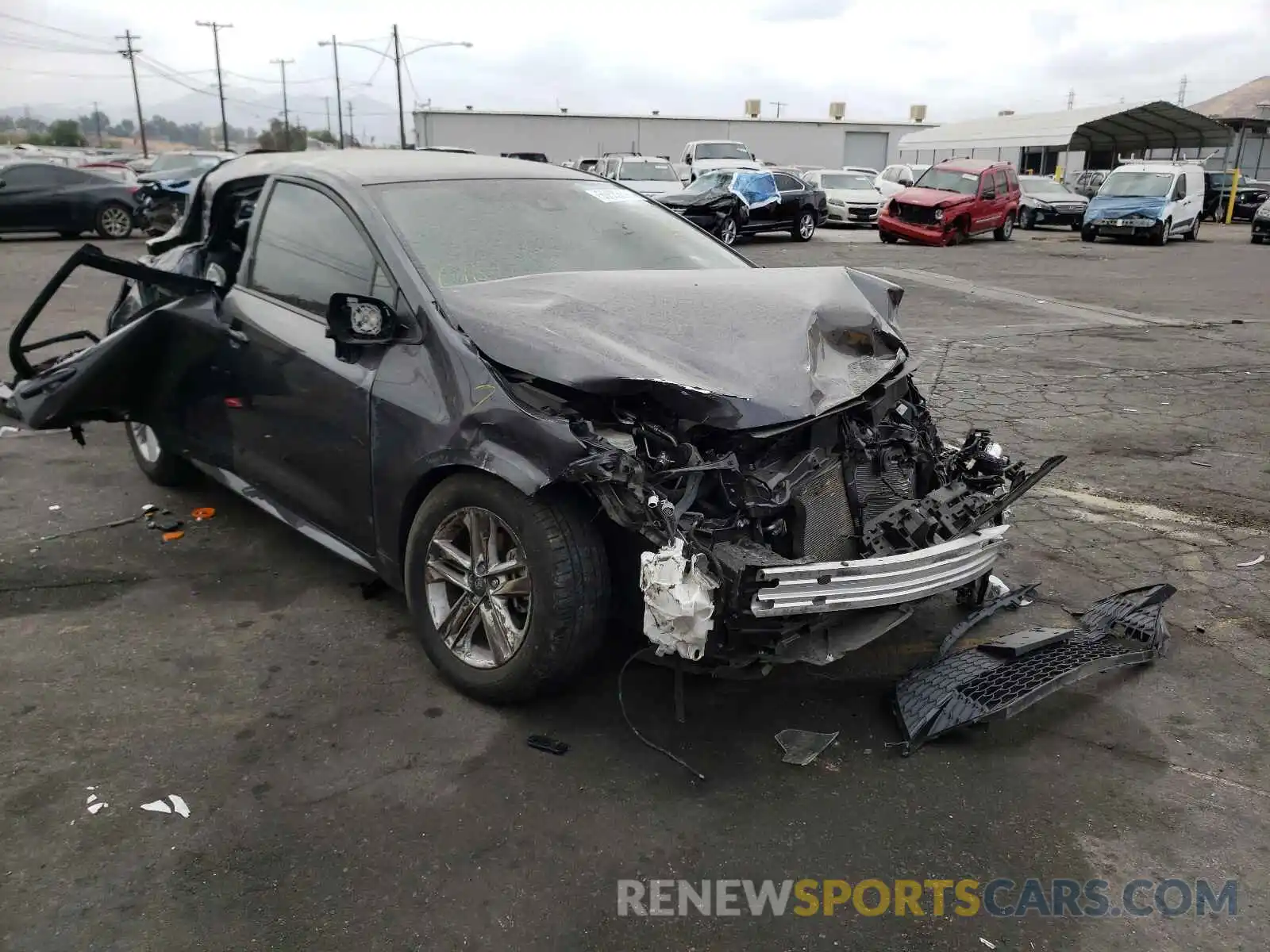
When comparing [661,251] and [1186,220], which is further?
[1186,220]

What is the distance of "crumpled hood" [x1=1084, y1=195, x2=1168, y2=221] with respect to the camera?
75.1 feet

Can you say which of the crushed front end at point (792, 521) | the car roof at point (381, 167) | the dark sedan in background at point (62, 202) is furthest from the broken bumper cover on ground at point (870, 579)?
the dark sedan in background at point (62, 202)

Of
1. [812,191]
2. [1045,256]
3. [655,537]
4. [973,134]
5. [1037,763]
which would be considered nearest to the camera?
[655,537]

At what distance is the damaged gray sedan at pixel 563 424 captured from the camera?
2.95 meters

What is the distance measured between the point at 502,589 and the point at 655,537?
2.26 feet

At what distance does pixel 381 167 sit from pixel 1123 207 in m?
23.6

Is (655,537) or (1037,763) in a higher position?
(655,537)

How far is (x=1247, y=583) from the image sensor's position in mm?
4395

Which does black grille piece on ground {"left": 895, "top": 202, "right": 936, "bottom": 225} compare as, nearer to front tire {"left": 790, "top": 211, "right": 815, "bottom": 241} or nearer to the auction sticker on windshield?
front tire {"left": 790, "top": 211, "right": 815, "bottom": 241}

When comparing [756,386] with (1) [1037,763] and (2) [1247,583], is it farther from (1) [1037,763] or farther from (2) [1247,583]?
(2) [1247,583]

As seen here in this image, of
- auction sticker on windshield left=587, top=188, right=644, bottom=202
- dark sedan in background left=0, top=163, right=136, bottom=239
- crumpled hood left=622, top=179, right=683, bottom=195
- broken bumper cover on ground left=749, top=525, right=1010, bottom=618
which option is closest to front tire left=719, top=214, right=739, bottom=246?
crumpled hood left=622, top=179, right=683, bottom=195

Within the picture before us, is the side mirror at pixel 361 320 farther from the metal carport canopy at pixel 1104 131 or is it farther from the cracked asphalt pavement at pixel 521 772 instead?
the metal carport canopy at pixel 1104 131

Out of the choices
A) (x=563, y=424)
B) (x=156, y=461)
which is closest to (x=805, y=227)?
(x=156, y=461)

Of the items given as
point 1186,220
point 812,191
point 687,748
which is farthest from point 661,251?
point 1186,220
